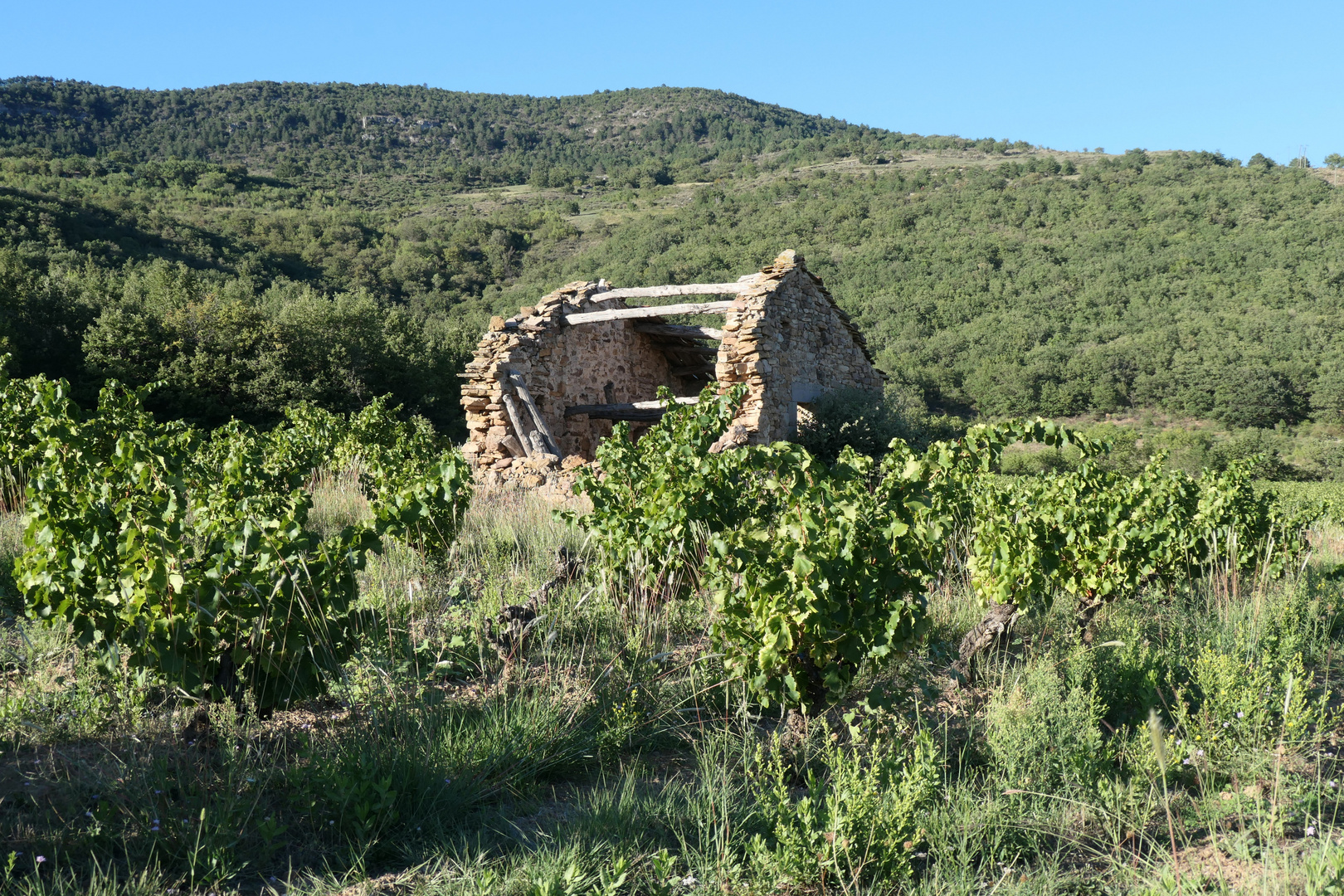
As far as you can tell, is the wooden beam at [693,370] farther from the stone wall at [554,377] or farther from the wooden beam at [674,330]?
the wooden beam at [674,330]

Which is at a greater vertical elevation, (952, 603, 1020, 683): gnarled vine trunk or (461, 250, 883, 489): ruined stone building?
(461, 250, 883, 489): ruined stone building

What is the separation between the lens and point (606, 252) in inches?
1831

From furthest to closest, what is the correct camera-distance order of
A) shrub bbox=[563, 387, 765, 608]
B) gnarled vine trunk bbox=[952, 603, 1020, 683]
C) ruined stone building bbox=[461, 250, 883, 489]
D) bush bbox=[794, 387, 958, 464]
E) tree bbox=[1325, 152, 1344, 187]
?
tree bbox=[1325, 152, 1344, 187] < bush bbox=[794, 387, 958, 464] < ruined stone building bbox=[461, 250, 883, 489] < shrub bbox=[563, 387, 765, 608] < gnarled vine trunk bbox=[952, 603, 1020, 683]

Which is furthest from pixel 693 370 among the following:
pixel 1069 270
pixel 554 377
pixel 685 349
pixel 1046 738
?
pixel 1069 270

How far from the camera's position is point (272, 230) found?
40.6 m

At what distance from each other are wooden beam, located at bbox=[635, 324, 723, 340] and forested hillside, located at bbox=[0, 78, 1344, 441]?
876 centimetres

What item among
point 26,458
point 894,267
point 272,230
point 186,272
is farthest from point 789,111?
point 26,458

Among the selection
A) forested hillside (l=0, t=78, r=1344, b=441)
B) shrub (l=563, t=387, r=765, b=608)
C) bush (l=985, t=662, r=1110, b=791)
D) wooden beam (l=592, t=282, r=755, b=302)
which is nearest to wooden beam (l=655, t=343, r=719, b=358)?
wooden beam (l=592, t=282, r=755, b=302)

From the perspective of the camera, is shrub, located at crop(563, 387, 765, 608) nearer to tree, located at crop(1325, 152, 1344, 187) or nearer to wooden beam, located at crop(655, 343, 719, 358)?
wooden beam, located at crop(655, 343, 719, 358)

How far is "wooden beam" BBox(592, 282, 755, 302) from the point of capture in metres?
11.6

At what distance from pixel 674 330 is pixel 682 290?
2077 millimetres

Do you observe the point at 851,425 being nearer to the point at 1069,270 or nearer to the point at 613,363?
the point at 613,363

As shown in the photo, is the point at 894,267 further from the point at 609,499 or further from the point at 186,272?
the point at 609,499

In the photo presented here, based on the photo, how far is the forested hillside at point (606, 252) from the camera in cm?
1967
